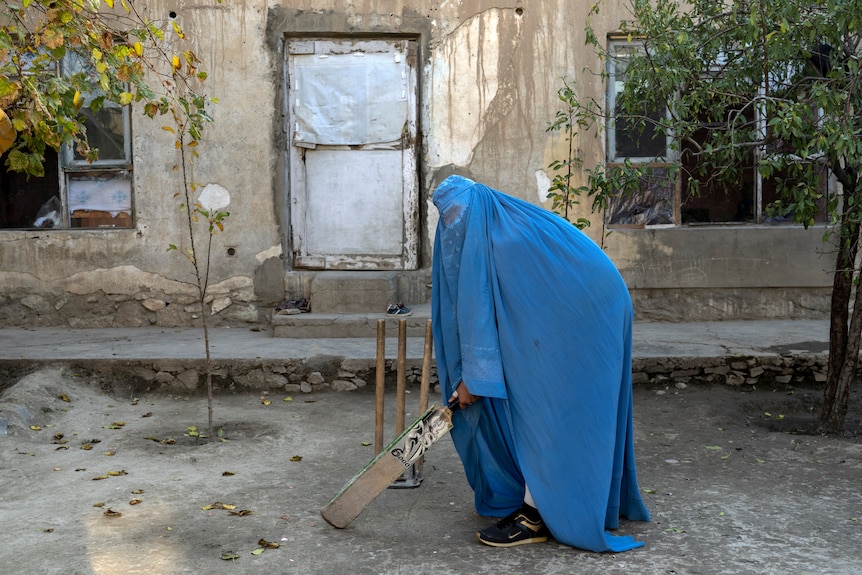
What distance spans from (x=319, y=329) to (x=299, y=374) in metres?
0.88

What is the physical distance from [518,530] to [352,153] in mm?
5064

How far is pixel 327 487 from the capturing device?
4.29 m

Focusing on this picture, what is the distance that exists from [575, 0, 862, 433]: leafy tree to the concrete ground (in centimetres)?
96

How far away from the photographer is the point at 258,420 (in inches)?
222

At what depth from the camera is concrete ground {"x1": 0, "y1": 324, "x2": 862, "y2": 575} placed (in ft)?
11.0

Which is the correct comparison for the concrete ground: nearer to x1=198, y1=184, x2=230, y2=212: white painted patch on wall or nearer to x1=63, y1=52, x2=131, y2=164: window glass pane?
x1=198, y1=184, x2=230, y2=212: white painted patch on wall

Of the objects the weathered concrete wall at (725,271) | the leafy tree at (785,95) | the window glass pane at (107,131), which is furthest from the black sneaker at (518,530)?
the window glass pane at (107,131)

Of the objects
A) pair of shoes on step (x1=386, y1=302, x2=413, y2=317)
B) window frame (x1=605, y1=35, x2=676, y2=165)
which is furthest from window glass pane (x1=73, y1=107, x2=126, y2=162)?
window frame (x1=605, y1=35, x2=676, y2=165)

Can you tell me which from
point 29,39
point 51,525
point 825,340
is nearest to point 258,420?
point 51,525

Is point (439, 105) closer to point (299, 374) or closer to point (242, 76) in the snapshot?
point (242, 76)

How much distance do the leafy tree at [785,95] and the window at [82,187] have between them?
4.59m

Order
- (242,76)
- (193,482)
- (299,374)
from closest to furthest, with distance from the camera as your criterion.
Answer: (193,482)
(299,374)
(242,76)

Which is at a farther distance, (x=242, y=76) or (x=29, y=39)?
(x=242, y=76)

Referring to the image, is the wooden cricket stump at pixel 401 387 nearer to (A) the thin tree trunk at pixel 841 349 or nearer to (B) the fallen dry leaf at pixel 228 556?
(B) the fallen dry leaf at pixel 228 556
